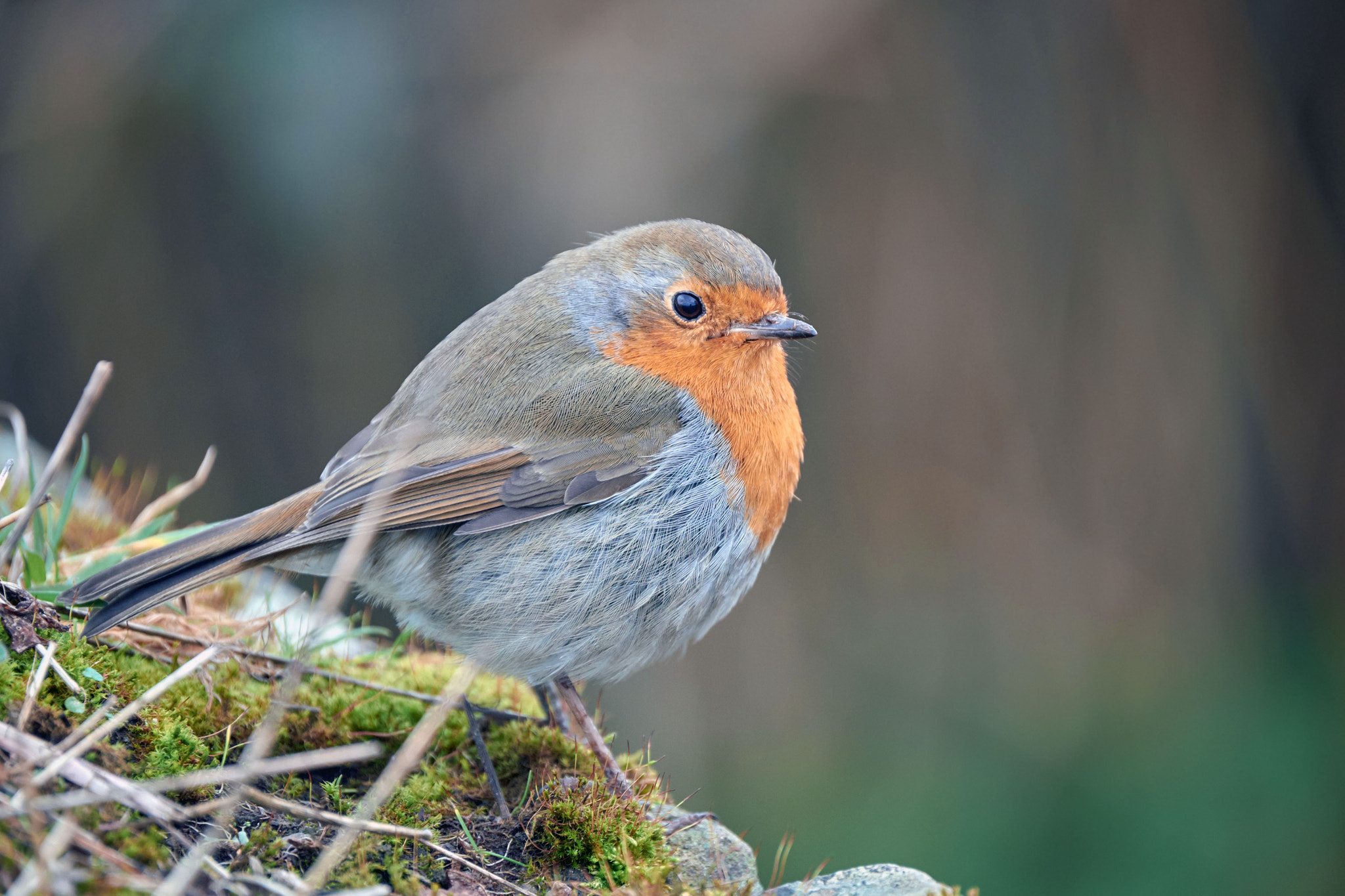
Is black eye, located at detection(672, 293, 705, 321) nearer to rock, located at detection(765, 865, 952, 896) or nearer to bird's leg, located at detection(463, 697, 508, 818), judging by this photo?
bird's leg, located at detection(463, 697, 508, 818)

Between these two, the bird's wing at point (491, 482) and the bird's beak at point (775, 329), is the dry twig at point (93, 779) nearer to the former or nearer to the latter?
the bird's wing at point (491, 482)

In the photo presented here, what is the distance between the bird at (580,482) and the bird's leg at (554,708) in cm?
4

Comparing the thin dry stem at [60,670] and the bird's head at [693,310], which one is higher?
the bird's head at [693,310]

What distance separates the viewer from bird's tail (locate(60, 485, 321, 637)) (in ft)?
8.55

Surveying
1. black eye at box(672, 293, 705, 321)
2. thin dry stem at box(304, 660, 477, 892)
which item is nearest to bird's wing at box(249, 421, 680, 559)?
black eye at box(672, 293, 705, 321)

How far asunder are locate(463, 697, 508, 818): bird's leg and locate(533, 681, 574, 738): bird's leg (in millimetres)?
315

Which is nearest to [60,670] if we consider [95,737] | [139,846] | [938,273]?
[95,737]

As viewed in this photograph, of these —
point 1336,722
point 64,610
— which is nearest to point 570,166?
point 64,610

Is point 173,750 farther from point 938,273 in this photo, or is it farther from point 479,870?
point 938,273

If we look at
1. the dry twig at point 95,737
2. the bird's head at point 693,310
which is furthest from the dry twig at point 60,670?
the bird's head at point 693,310

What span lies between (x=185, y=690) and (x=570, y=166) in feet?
12.4

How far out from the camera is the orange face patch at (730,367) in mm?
3426

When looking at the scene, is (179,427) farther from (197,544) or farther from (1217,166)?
(1217,166)

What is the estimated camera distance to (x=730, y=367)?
3.51 meters
